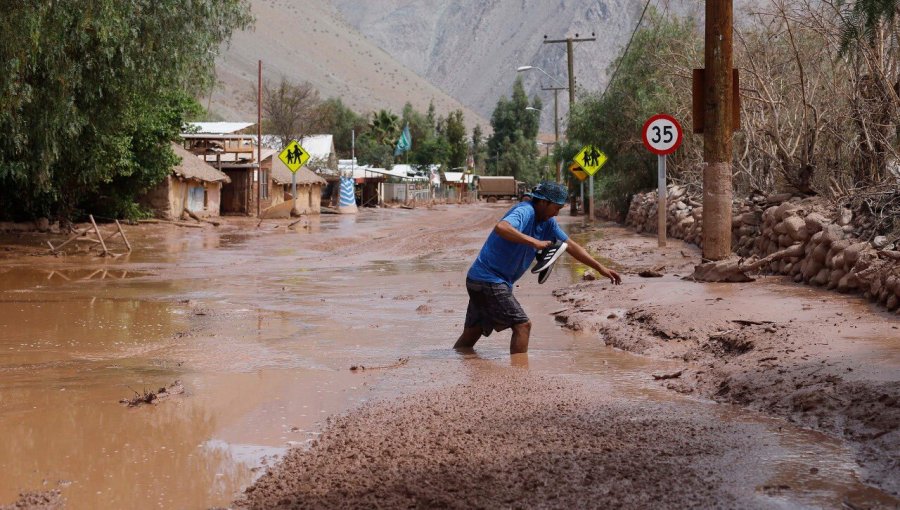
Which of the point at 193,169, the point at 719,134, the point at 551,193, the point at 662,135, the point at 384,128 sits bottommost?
the point at 551,193

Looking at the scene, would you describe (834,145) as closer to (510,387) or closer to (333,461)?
(510,387)

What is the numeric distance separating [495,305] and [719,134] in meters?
4.99

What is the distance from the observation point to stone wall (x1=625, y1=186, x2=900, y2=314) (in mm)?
8961

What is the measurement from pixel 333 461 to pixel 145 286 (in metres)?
11.4

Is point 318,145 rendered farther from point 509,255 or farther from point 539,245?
point 539,245

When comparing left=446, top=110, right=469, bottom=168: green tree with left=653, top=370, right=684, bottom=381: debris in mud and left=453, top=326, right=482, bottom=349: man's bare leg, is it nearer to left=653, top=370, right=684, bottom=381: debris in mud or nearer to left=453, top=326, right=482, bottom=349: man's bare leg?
left=453, top=326, right=482, bottom=349: man's bare leg

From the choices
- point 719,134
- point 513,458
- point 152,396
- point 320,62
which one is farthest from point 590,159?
point 320,62

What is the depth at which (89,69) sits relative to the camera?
21.6 m

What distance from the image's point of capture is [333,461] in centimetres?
505

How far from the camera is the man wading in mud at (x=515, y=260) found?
26.4 feet

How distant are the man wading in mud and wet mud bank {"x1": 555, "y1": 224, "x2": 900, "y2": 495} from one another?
108 cm

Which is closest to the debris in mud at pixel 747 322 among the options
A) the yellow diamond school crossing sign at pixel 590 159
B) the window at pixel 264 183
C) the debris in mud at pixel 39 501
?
the debris in mud at pixel 39 501

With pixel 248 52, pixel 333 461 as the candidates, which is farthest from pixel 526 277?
pixel 248 52

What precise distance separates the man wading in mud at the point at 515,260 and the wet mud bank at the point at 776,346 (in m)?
1.08
